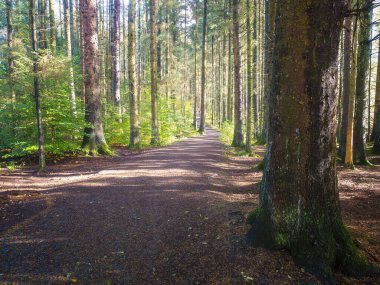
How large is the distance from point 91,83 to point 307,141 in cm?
1089

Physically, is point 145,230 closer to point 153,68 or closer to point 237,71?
point 237,71

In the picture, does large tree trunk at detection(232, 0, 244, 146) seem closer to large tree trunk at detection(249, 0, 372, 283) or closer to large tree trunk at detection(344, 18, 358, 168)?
large tree trunk at detection(344, 18, 358, 168)

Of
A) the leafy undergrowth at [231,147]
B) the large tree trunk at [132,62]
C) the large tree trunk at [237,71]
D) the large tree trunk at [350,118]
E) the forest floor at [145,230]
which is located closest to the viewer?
the forest floor at [145,230]

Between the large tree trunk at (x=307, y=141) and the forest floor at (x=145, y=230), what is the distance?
1.04 ft

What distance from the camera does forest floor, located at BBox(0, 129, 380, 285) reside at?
10.3 feet

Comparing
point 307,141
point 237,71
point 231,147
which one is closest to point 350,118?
point 237,71

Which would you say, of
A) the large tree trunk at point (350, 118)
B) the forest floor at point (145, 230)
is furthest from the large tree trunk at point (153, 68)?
the large tree trunk at point (350, 118)

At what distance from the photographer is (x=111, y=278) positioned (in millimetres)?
3102

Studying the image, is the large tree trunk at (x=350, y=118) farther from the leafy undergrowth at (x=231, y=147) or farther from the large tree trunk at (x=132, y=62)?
the large tree trunk at (x=132, y=62)

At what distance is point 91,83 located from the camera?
12156mm

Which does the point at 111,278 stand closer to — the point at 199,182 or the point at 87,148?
the point at 199,182

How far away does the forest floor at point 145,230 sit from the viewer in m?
3.15

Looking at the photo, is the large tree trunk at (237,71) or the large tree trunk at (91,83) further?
the large tree trunk at (237,71)

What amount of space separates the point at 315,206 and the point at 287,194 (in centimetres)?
36
